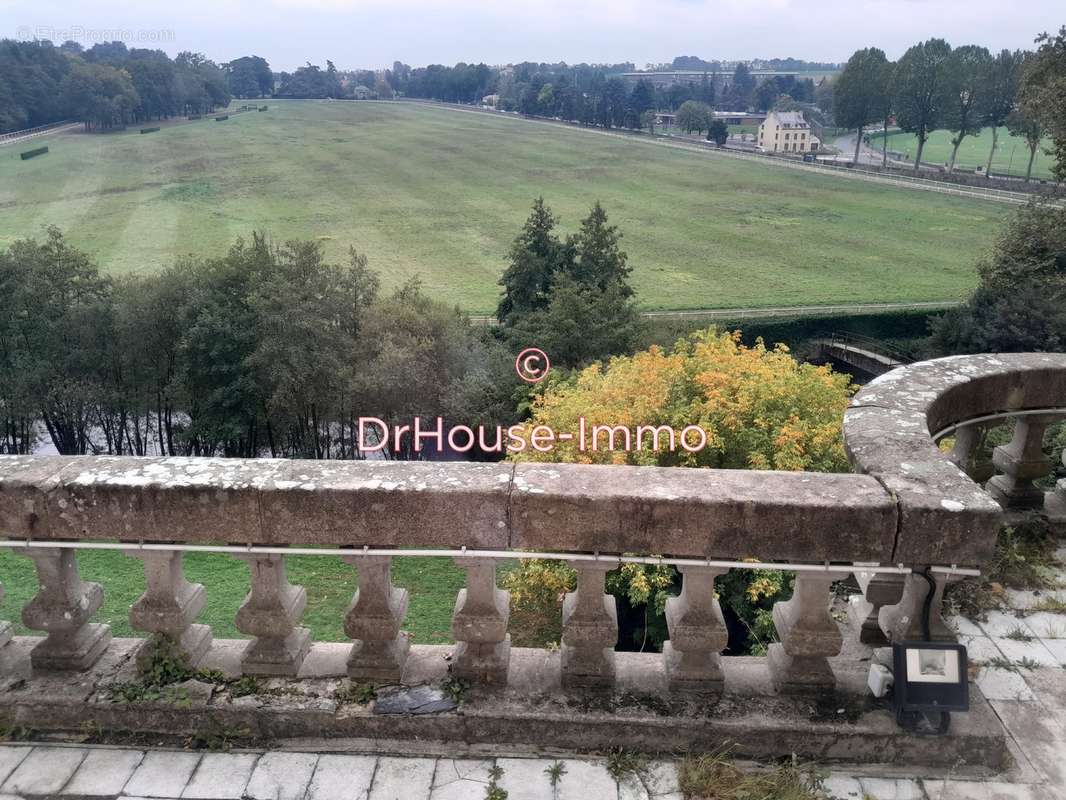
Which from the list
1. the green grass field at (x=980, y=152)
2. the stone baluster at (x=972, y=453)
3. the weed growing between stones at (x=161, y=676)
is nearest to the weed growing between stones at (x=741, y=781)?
the weed growing between stones at (x=161, y=676)

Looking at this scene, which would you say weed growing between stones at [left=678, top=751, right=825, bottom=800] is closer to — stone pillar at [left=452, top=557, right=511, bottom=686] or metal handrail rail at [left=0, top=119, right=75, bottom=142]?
stone pillar at [left=452, top=557, right=511, bottom=686]

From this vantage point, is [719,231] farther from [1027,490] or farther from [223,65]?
[223,65]

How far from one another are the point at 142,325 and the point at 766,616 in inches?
1231

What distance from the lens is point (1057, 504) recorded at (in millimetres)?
5832

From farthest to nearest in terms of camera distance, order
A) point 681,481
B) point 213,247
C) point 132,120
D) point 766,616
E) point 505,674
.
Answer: point 132,120 → point 213,247 → point 766,616 → point 505,674 → point 681,481

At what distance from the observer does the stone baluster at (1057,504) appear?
18.8 ft

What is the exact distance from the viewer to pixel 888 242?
69.9 m

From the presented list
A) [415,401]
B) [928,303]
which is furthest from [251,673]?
[928,303]

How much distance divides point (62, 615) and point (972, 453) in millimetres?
5556

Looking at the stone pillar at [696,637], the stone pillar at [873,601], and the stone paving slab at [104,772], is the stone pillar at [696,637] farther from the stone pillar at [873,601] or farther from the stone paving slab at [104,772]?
the stone paving slab at [104,772]

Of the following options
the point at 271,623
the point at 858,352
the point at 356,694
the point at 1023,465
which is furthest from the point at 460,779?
the point at 858,352

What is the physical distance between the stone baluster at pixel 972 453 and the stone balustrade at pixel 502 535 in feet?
5.78

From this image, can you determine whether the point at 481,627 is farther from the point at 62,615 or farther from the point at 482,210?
the point at 482,210

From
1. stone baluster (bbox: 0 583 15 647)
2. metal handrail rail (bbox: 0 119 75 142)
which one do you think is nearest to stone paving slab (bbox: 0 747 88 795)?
stone baluster (bbox: 0 583 15 647)
